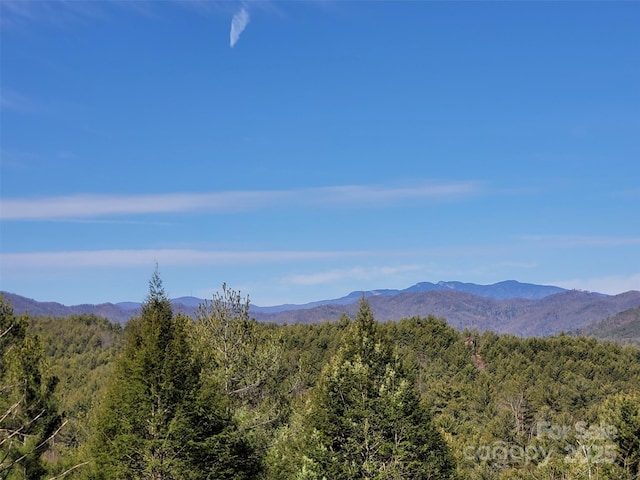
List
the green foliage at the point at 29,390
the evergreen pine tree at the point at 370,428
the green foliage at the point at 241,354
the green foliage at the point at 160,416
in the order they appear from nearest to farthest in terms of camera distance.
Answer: the green foliage at the point at 160,416, the evergreen pine tree at the point at 370,428, the green foliage at the point at 29,390, the green foliage at the point at 241,354

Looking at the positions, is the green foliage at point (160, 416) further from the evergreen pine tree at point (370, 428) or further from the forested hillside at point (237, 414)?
the evergreen pine tree at point (370, 428)

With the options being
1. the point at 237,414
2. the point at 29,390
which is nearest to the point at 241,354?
the point at 237,414

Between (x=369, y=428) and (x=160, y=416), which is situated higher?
(x=160, y=416)

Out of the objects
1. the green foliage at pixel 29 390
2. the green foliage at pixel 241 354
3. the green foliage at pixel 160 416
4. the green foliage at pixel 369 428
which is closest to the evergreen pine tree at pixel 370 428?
the green foliage at pixel 369 428

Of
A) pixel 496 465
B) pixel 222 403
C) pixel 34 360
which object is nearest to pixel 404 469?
pixel 222 403

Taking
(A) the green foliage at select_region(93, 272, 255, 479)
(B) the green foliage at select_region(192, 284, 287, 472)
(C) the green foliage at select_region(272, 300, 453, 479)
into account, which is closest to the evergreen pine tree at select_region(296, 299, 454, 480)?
(C) the green foliage at select_region(272, 300, 453, 479)

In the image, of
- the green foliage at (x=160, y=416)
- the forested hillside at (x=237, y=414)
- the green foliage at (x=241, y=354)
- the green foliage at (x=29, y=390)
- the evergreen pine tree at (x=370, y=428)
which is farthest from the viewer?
the green foliage at (x=241, y=354)

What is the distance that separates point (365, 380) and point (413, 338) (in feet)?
334

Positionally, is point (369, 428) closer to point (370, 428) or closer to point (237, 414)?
point (370, 428)

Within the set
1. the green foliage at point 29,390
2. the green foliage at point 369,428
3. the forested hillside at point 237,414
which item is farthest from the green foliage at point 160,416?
the green foliage at point 29,390

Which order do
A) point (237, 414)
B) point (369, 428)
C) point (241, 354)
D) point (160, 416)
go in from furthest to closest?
point (241, 354) → point (237, 414) → point (369, 428) → point (160, 416)

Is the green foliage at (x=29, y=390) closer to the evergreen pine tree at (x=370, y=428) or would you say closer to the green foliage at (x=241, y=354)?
the green foliage at (x=241, y=354)

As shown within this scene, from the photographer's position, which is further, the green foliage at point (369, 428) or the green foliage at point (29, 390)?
the green foliage at point (29, 390)

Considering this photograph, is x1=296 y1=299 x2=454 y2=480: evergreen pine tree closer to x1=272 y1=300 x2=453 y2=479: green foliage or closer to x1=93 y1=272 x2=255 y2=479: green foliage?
x1=272 y1=300 x2=453 y2=479: green foliage
